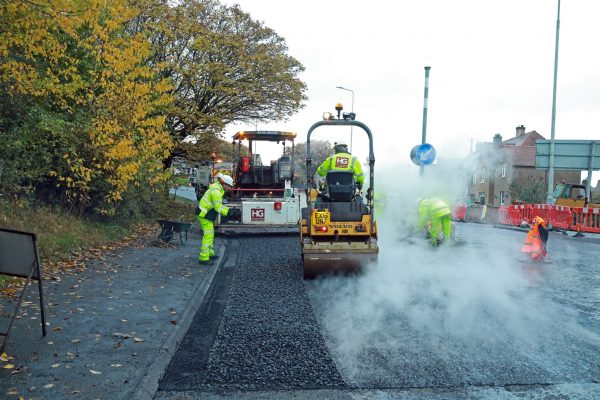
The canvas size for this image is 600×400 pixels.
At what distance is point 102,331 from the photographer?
215 inches

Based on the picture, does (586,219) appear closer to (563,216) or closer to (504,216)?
(563,216)

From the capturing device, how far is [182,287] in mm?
7969

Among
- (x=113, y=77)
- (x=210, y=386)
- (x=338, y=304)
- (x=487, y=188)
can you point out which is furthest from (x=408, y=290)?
(x=487, y=188)

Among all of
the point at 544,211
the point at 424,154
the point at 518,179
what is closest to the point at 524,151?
the point at 518,179

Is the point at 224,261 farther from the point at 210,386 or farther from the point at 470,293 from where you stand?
the point at 210,386

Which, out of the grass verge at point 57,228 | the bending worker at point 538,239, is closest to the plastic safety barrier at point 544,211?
the bending worker at point 538,239

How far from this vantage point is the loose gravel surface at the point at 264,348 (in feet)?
14.6

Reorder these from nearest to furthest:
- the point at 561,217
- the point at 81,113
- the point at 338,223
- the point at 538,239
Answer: the point at 338,223 < the point at 538,239 < the point at 81,113 < the point at 561,217

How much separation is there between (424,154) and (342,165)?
310 inches

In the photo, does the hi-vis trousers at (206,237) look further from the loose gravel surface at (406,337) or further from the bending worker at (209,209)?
the loose gravel surface at (406,337)

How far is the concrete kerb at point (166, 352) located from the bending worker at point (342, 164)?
9.26 ft

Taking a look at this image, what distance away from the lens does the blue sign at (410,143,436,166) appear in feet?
53.2

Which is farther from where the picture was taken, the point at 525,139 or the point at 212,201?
the point at 525,139

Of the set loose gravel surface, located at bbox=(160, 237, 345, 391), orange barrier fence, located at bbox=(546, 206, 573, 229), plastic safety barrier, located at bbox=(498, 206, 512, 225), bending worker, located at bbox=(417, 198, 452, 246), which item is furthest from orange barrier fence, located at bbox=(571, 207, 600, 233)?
loose gravel surface, located at bbox=(160, 237, 345, 391)
